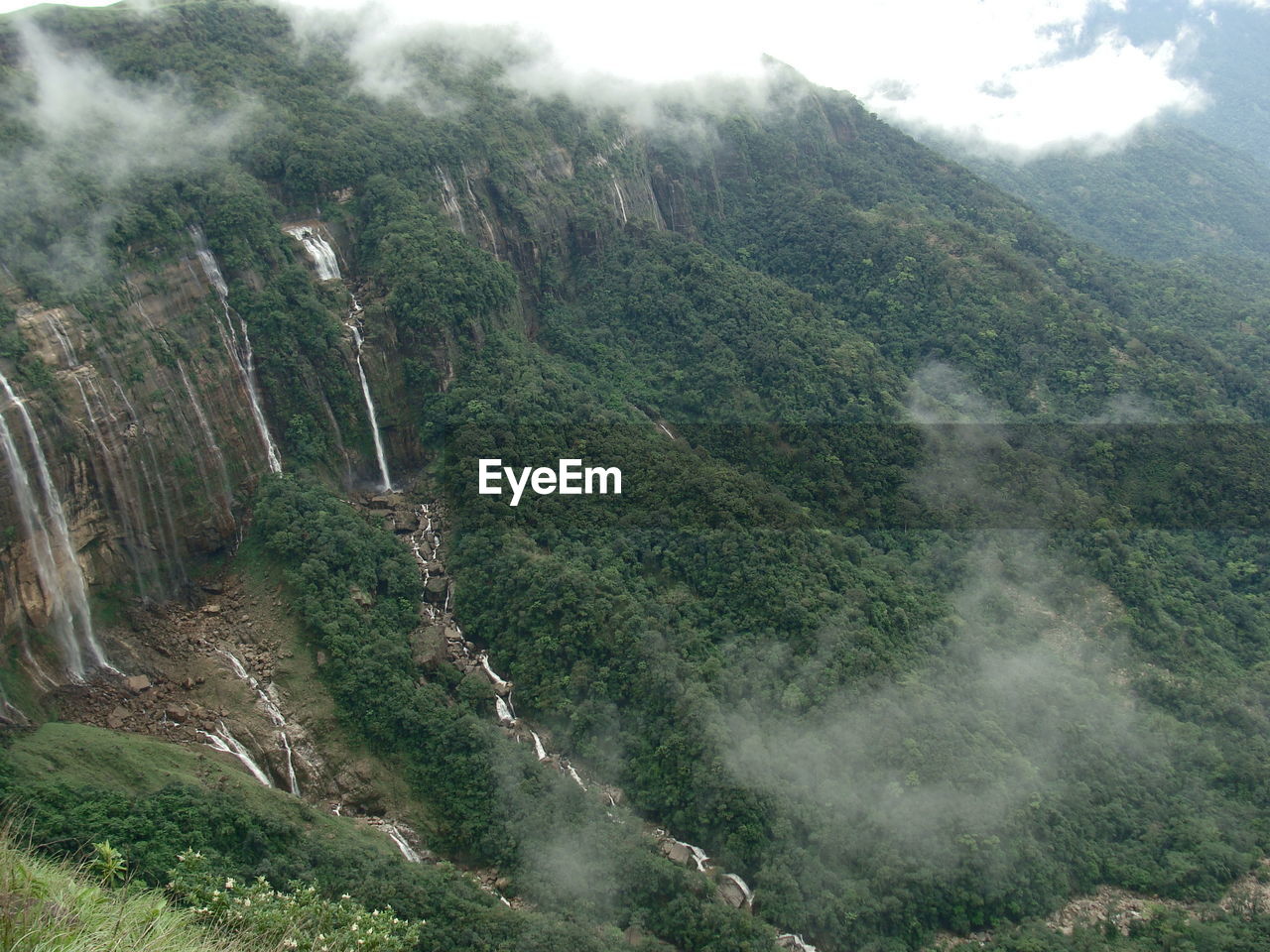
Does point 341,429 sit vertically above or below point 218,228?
below

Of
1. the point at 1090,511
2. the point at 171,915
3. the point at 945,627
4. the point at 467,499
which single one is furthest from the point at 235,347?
the point at 1090,511

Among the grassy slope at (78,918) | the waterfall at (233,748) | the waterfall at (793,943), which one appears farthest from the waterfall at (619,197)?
the grassy slope at (78,918)

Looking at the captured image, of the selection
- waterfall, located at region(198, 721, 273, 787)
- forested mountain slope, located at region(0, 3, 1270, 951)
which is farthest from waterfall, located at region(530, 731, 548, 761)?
waterfall, located at region(198, 721, 273, 787)

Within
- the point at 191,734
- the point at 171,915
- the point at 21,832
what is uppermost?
the point at 171,915

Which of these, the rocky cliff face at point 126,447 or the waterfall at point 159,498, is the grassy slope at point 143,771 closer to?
the rocky cliff face at point 126,447

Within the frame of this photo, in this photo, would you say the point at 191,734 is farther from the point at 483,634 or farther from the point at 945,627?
the point at 945,627

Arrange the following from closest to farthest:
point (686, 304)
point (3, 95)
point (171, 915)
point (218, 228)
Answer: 1. point (171, 915)
2. point (3, 95)
3. point (218, 228)
4. point (686, 304)

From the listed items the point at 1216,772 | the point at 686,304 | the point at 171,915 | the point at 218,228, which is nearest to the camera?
the point at 171,915

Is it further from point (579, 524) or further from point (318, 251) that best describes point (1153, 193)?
point (318, 251)
